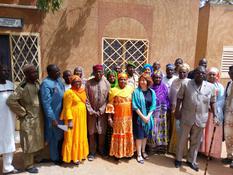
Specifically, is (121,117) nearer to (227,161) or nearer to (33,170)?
(33,170)

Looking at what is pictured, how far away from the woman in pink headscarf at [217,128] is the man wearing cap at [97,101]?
1.75m

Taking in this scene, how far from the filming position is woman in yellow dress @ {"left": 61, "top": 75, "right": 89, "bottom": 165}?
3.16m

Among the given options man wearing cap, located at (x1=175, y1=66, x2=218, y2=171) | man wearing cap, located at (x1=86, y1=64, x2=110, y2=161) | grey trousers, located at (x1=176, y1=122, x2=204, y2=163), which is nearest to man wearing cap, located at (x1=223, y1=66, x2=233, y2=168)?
man wearing cap, located at (x1=175, y1=66, x2=218, y2=171)

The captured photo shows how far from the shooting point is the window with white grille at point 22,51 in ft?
16.8

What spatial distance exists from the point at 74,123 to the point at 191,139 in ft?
6.12

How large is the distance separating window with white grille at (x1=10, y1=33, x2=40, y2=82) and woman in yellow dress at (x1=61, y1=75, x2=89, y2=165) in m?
2.55

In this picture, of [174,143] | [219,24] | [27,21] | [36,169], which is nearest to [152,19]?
[219,24]

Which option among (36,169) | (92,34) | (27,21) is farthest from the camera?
(92,34)

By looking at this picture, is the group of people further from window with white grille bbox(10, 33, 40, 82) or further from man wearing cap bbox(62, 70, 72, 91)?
window with white grille bbox(10, 33, 40, 82)

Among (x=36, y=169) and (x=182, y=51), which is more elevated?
(x=182, y=51)

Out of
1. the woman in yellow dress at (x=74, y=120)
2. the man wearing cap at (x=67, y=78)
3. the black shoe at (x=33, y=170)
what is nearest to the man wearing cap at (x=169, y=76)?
the woman in yellow dress at (x=74, y=120)

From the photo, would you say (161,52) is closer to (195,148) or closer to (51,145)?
(195,148)

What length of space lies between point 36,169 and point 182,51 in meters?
5.13

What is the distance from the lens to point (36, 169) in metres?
3.17
